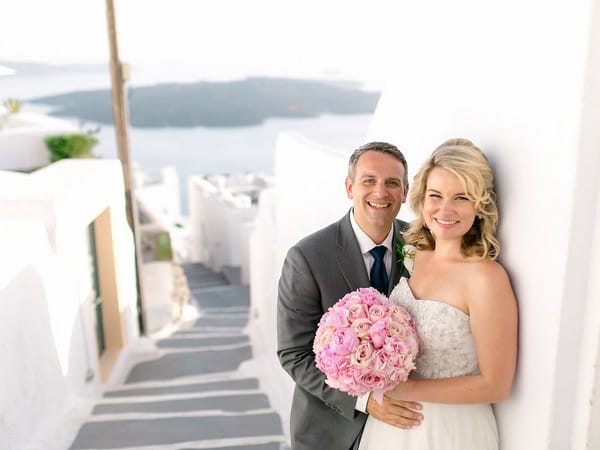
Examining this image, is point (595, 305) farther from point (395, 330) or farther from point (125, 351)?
point (125, 351)

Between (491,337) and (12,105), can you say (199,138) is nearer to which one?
(12,105)

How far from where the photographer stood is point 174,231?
33812 mm

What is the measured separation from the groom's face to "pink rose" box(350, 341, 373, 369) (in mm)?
714

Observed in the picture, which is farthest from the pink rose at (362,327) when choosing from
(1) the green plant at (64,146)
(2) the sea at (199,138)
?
(2) the sea at (199,138)

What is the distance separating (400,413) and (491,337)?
1.59ft

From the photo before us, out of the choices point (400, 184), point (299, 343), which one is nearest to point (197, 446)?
point (299, 343)

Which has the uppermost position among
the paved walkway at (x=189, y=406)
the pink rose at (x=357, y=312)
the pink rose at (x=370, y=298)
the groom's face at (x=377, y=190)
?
the groom's face at (x=377, y=190)

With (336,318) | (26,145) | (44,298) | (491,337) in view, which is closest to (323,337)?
(336,318)

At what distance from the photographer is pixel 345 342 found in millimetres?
2152

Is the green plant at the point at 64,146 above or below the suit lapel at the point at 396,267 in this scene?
below

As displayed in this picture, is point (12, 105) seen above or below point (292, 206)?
above

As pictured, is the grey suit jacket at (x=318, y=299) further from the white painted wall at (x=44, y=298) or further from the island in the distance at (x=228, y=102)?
the island in the distance at (x=228, y=102)

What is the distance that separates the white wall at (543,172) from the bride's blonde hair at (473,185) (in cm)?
5

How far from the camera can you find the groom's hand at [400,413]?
236 cm
